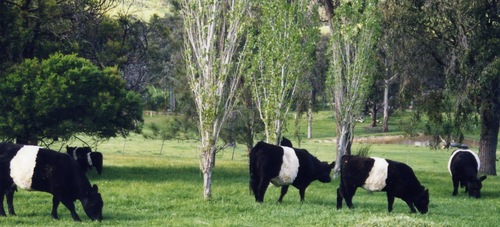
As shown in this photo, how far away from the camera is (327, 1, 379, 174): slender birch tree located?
35.0m

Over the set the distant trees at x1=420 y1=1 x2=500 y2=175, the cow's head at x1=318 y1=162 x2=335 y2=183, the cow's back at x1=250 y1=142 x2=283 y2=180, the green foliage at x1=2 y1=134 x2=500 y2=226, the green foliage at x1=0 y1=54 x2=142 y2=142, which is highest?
the distant trees at x1=420 y1=1 x2=500 y2=175

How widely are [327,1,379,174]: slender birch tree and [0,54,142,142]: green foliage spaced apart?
30.1ft

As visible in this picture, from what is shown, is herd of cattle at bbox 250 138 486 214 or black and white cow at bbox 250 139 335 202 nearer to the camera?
herd of cattle at bbox 250 138 486 214

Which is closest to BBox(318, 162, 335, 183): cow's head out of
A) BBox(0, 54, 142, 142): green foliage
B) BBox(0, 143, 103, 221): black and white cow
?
BBox(0, 143, 103, 221): black and white cow

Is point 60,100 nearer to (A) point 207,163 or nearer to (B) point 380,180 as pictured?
(A) point 207,163

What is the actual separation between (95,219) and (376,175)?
7.49 meters

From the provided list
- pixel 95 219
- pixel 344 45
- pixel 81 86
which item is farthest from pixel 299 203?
pixel 344 45

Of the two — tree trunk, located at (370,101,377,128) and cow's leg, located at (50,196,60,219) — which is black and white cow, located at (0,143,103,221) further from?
tree trunk, located at (370,101,377,128)

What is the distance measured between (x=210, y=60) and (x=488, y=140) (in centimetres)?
1698

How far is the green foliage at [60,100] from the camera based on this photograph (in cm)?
2936

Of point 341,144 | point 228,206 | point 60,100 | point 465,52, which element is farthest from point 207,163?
point 465,52

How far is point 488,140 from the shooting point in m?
37.1

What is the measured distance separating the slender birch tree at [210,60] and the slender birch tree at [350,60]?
1030cm

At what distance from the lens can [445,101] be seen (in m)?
35.4
